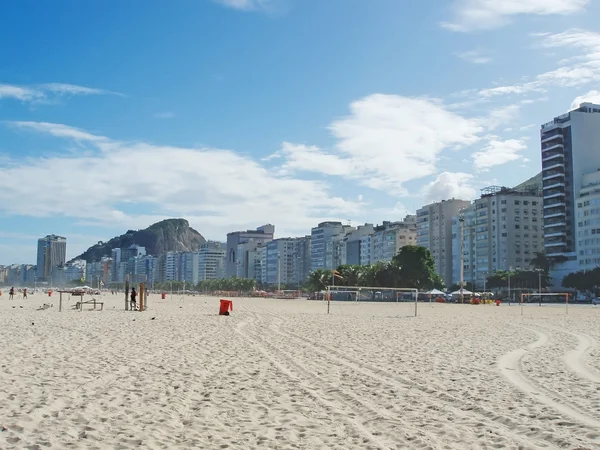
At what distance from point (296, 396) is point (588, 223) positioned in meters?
109

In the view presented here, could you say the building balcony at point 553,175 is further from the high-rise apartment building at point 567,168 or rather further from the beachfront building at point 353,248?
the beachfront building at point 353,248

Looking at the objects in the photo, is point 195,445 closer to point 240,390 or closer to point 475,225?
point 240,390

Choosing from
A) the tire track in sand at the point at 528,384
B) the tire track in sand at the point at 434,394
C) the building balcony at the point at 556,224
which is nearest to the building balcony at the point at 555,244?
the building balcony at the point at 556,224

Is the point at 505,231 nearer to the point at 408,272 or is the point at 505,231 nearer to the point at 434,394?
the point at 408,272

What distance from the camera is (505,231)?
13162 cm

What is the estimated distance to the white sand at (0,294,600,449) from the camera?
6949 mm

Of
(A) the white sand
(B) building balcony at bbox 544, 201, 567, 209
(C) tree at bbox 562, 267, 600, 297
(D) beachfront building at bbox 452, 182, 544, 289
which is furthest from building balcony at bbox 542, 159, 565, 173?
(A) the white sand

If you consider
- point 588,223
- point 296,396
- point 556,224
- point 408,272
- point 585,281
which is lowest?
point 296,396

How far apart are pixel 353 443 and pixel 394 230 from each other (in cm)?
16813

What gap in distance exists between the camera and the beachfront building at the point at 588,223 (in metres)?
104

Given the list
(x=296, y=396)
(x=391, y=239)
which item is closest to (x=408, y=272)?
(x=391, y=239)

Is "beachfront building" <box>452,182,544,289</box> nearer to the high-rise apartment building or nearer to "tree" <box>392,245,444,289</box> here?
the high-rise apartment building

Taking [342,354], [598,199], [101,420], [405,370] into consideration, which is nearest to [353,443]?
[101,420]

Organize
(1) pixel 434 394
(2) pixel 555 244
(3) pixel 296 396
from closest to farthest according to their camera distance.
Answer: (3) pixel 296 396
(1) pixel 434 394
(2) pixel 555 244
